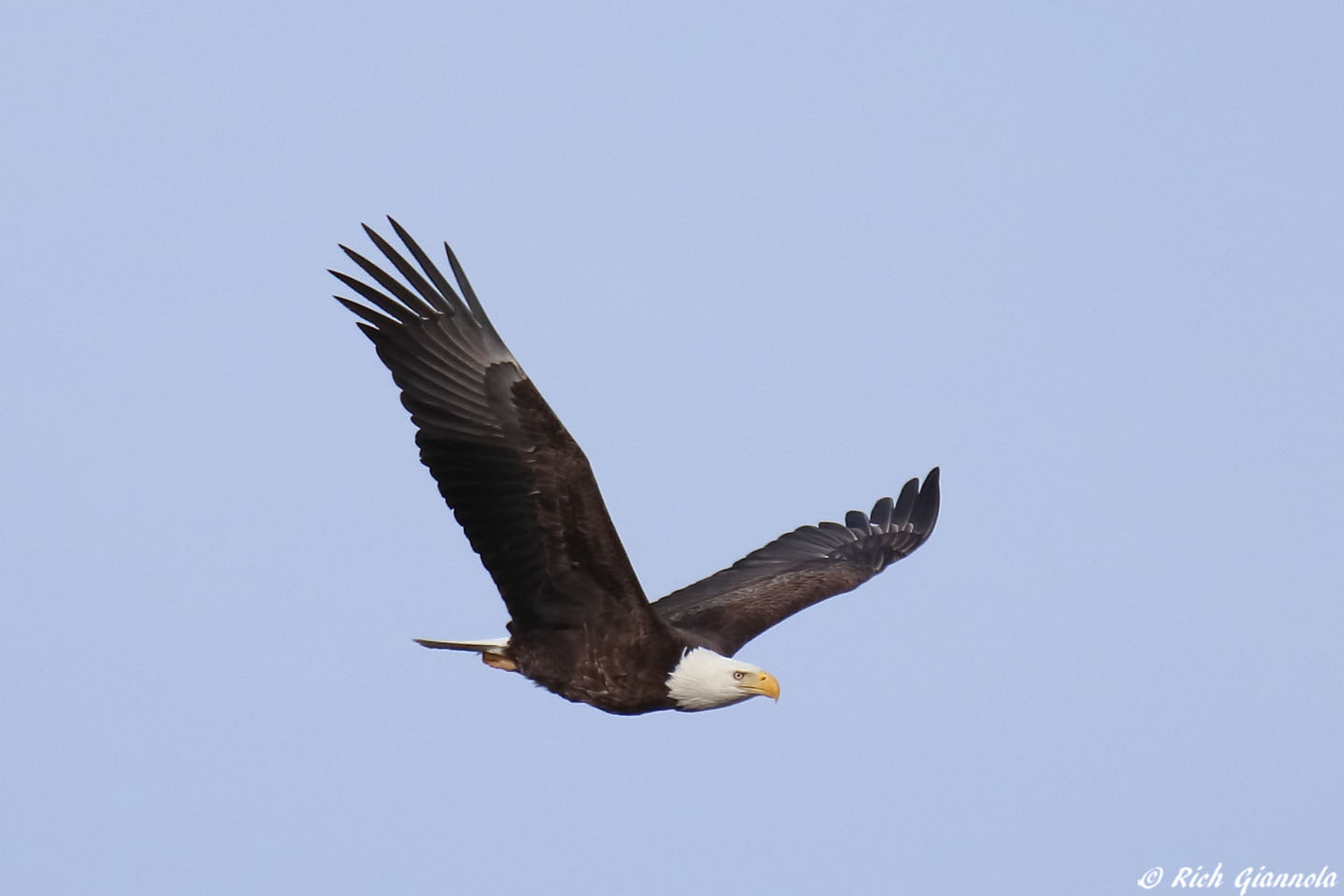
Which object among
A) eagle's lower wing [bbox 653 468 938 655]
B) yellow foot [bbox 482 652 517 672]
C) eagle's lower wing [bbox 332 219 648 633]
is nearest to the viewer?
eagle's lower wing [bbox 332 219 648 633]

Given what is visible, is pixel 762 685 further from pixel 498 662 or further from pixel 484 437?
pixel 484 437

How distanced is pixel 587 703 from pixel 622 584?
814mm

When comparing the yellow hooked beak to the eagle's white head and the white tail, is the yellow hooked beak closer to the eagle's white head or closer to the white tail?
the eagle's white head

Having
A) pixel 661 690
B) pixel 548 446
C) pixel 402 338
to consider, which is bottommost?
pixel 661 690

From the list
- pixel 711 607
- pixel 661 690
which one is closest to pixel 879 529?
pixel 711 607

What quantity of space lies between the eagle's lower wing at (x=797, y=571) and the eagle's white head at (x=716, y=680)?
18.7 inches

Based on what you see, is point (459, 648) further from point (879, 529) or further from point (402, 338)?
point (879, 529)

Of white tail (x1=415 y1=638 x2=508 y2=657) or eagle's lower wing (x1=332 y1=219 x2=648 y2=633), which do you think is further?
white tail (x1=415 y1=638 x2=508 y2=657)

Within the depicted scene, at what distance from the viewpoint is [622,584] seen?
32.3 ft

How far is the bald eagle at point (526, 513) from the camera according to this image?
9586 mm

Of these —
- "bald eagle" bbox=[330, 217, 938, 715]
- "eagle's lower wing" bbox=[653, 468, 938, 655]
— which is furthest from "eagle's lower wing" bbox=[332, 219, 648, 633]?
"eagle's lower wing" bbox=[653, 468, 938, 655]

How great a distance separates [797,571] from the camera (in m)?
12.8

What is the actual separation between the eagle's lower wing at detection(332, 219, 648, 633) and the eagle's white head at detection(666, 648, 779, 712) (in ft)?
1.44

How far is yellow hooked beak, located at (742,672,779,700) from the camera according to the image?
10.1m
